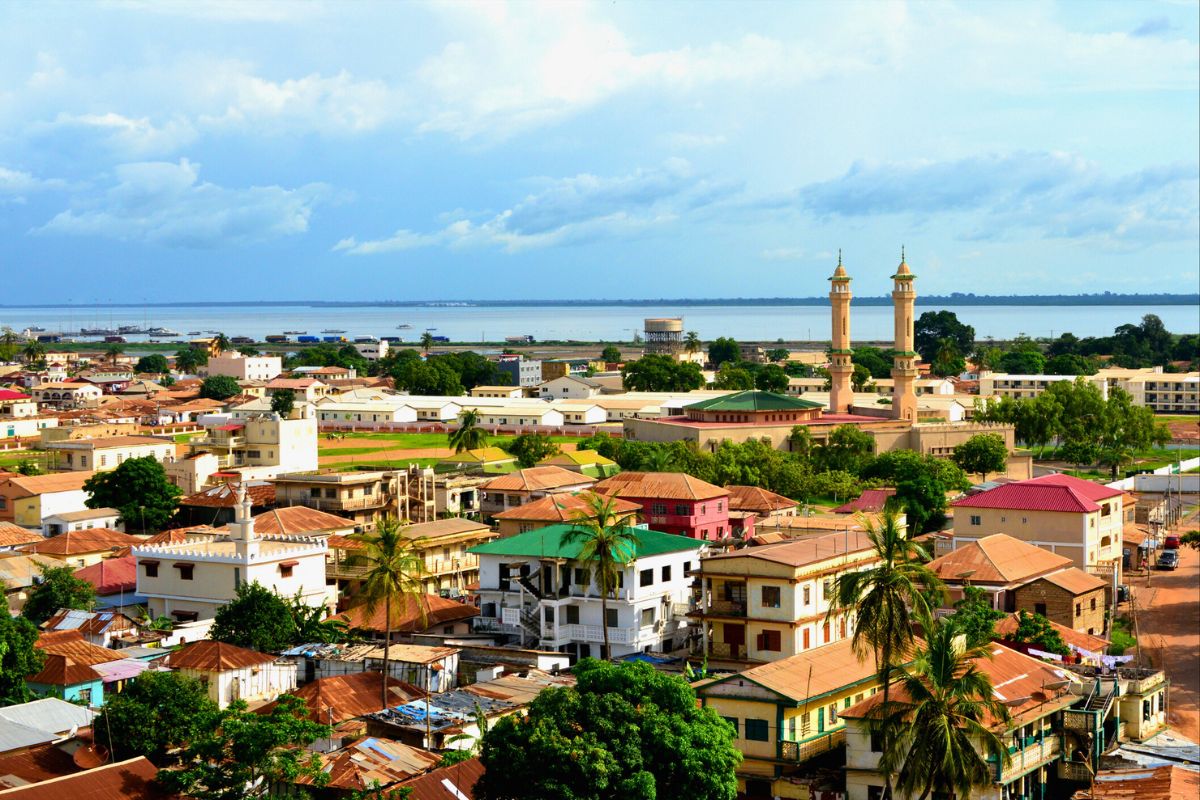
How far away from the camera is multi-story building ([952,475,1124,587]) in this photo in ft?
149


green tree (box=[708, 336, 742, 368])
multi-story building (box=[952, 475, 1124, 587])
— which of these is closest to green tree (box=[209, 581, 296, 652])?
multi-story building (box=[952, 475, 1124, 587])

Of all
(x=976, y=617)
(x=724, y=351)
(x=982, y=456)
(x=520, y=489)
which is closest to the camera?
(x=976, y=617)

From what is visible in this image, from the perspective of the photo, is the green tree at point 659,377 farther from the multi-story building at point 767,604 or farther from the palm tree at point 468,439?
the multi-story building at point 767,604

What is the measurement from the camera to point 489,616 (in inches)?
1529

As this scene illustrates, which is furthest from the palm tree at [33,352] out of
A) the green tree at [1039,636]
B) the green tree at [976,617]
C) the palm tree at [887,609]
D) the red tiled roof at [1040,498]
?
the palm tree at [887,609]

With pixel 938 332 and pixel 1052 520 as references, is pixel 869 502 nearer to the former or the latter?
pixel 1052 520

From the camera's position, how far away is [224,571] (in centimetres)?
3912

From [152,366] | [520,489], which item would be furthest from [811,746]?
[152,366]

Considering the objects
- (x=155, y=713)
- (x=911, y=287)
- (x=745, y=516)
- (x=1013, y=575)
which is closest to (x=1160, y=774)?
(x=1013, y=575)

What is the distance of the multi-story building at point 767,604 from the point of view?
34.1 metres

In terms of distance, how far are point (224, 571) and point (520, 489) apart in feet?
49.5

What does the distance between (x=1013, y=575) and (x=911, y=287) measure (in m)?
44.9

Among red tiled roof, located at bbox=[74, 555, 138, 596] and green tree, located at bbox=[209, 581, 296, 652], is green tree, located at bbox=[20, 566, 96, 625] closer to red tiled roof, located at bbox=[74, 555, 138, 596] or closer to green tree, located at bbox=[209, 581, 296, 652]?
red tiled roof, located at bbox=[74, 555, 138, 596]

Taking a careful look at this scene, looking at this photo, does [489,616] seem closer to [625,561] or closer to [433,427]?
[625,561]
